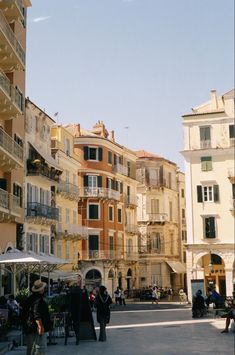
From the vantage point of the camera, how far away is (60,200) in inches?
1935

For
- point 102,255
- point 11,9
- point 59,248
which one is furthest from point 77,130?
point 11,9

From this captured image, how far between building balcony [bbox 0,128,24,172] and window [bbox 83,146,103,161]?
86.9ft

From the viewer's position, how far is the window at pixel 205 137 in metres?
49.6

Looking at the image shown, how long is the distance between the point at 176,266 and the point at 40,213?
101 ft

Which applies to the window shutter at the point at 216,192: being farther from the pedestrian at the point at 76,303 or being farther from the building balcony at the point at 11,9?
the pedestrian at the point at 76,303

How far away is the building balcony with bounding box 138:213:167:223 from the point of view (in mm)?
69062

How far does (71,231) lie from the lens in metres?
50.2

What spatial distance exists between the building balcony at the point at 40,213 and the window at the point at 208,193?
1299cm

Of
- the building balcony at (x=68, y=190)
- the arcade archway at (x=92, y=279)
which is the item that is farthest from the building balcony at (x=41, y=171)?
the arcade archway at (x=92, y=279)


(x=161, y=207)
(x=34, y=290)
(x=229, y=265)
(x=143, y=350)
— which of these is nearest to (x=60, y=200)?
(x=229, y=265)

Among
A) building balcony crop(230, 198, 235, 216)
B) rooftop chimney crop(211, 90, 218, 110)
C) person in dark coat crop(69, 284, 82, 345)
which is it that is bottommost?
person in dark coat crop(69, 284, 82, 345)

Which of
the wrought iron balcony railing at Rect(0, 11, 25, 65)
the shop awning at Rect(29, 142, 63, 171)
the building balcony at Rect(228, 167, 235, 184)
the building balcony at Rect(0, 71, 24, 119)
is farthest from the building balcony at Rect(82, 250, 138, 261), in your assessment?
the wrought iron balcony railing at Rect(0, 11, 25, 65)

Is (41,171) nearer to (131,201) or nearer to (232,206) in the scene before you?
(232,206)

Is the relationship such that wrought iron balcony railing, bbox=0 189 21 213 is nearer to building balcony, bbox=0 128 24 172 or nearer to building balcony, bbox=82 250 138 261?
building balcony, bbox=0 128 24 172
